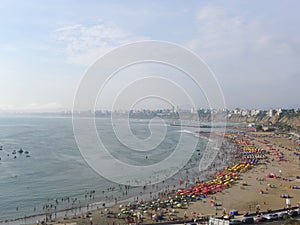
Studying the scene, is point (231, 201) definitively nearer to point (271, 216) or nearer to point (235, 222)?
point (271, 216)

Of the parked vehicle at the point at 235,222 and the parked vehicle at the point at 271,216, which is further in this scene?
the parked vehicle at the point at 271,216

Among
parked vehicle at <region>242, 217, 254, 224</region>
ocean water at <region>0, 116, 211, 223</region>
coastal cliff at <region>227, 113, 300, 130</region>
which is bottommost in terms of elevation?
ocean water at <region>0, 116, 211, 223</region>

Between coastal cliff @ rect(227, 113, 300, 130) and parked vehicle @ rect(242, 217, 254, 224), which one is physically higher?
coastal cliff @ rect(227, 113, 300, 130)

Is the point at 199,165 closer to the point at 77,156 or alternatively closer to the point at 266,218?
the point at 77,156

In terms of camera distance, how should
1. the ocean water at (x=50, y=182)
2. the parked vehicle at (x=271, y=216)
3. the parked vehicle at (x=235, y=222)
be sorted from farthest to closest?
the ocean water at (x=50, y=182), the parked vehicle at (x=271, y=216), the parked vehicle at (x=235, y=222)

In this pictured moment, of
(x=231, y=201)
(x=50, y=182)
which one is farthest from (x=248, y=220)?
(x=50, y=182)

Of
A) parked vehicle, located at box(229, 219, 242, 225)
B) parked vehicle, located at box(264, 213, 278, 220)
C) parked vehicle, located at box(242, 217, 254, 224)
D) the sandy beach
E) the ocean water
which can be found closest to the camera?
parked vehicle, located at box(229, 219, 242, 225)

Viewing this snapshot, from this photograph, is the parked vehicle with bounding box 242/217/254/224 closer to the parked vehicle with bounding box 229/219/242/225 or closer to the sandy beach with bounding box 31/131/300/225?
the parked vehicle with bounding box 229/219/242/225

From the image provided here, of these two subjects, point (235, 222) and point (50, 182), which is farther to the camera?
point (50, 182)

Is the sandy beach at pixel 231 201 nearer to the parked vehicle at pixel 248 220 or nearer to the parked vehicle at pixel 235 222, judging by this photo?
the parked vehicle at pixel 248 220

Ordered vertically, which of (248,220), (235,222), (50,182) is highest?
(235,222)

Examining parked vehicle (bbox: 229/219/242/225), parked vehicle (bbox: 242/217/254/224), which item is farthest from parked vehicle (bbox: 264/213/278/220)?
parked vehicle (bbox: 229/219/242/225)

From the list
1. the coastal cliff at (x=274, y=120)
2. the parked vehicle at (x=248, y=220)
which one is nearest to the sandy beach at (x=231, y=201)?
the parked vehicle at (x=248, y=220)
